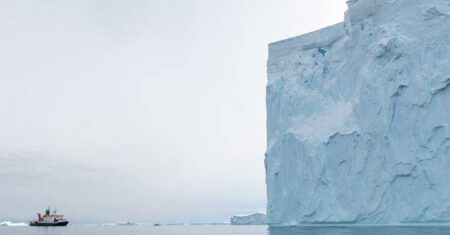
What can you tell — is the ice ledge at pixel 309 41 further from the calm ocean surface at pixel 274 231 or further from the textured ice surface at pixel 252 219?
the textured ice surface at pixel 252 219

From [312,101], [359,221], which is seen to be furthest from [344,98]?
[359,221]

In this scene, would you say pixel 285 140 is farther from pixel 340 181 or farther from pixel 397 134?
pixel 397 134

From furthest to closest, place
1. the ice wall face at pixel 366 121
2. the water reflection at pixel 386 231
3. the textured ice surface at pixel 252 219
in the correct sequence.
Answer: the textured ice surface at pixel 252 219, the ice wall face at pixel 366 121, the water reflection at pixel 386 231

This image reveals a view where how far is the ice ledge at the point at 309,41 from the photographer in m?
32.0

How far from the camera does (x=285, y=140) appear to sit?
31.0m

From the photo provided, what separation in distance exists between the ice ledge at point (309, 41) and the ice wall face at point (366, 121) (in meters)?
0.08

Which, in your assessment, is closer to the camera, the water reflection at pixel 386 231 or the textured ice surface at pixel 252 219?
the water reflection at pixel 386 231

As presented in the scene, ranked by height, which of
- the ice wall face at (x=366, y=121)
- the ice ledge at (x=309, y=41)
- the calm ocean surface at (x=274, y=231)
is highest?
the ice ledge at (x=309, y=41)

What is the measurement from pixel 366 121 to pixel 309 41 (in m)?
7.51

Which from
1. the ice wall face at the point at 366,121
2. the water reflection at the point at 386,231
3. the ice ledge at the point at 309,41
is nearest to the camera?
the water reflection at the point at 386,231

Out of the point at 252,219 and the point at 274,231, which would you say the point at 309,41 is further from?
the point at 252,219

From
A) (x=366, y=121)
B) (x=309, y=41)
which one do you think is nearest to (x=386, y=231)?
(x=366, y=121)

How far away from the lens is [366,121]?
27.3 metres

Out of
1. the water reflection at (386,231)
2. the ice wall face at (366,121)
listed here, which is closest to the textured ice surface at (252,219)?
the ice wall face at (366,121)
